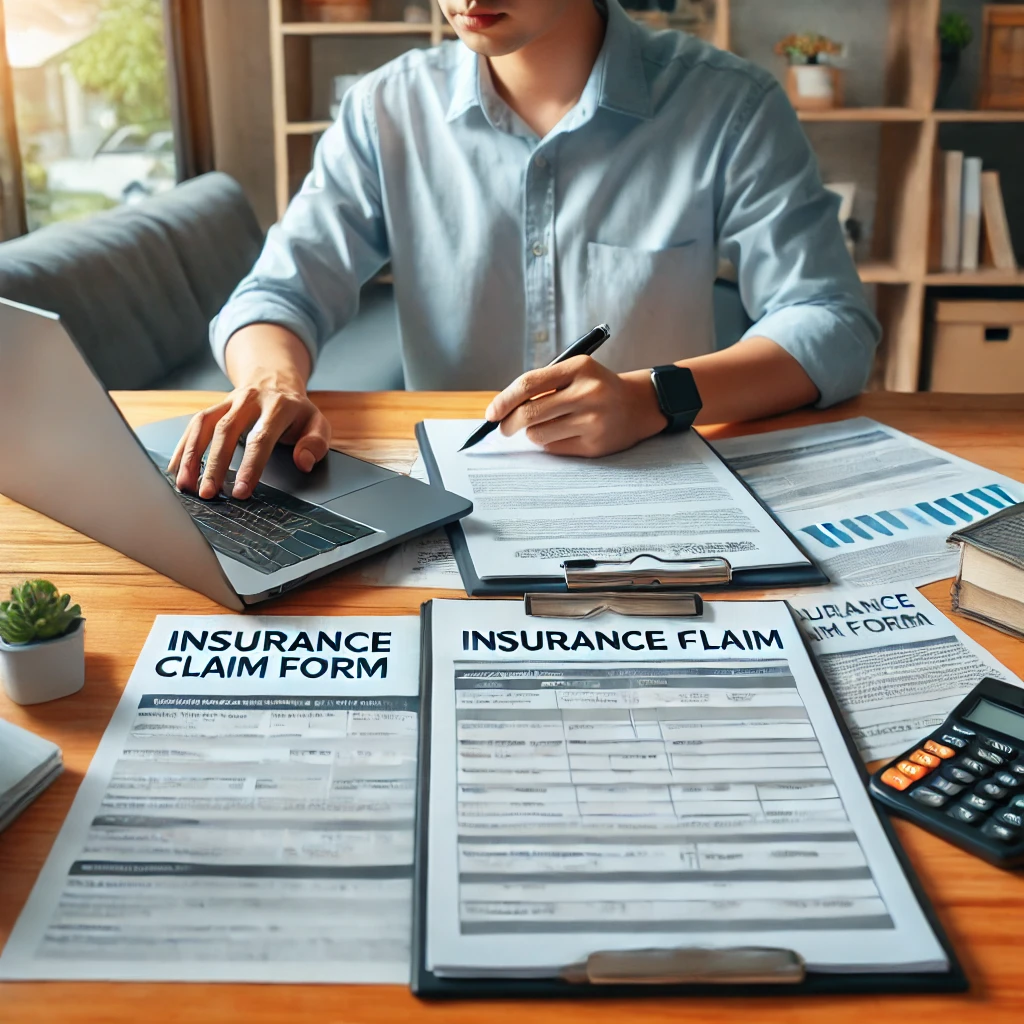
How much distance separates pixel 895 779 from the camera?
1.64ft

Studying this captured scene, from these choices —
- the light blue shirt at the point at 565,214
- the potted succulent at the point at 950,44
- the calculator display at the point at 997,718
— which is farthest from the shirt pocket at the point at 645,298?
the potted succulent at the point at 950,44

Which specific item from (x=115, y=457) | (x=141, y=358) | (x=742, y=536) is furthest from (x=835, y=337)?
(x=141, y=358)

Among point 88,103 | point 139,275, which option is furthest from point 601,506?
point 88,103

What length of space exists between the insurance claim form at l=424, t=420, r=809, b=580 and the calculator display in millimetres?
198

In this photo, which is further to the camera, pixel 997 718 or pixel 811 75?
pixel 811 75

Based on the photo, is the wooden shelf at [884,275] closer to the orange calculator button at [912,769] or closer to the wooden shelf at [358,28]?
the wooden shelf at [358,28]

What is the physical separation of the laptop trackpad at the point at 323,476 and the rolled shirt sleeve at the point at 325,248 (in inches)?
14.2

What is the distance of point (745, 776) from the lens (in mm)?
503

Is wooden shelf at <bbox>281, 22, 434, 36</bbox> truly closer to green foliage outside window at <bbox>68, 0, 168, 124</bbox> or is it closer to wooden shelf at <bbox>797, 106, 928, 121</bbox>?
green foliage outside window at <bbox>68, 0, 168, 124</bbox>

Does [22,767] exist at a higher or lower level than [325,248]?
lower

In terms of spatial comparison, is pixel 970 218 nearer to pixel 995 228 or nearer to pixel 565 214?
pixel 995 228

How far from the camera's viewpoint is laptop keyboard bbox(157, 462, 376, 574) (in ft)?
2.40

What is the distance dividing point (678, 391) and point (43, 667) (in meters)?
0.62

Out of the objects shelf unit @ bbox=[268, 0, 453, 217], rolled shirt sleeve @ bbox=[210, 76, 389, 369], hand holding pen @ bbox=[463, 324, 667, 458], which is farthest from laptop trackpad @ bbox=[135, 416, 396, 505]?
shelf unit @ bbox=[268, 0, 453, 217]
